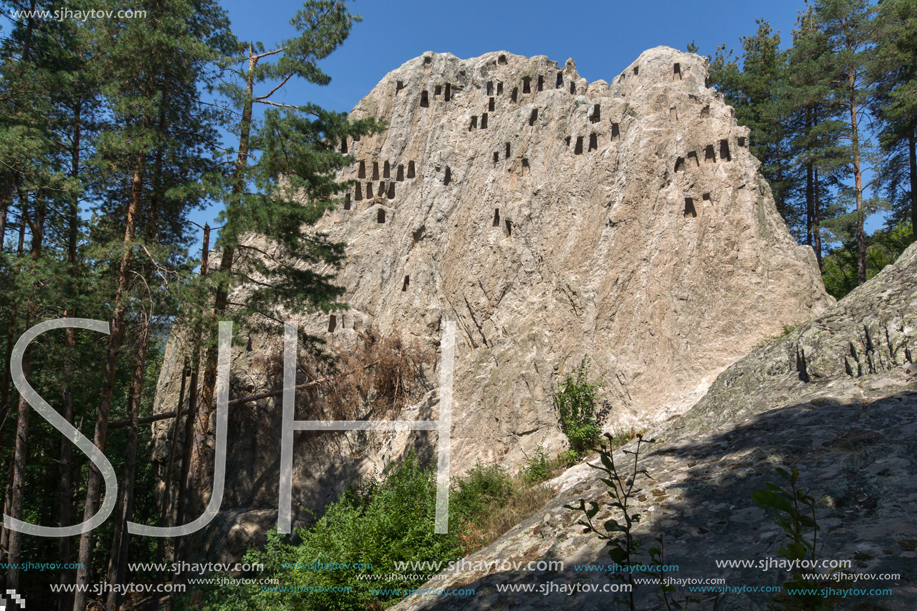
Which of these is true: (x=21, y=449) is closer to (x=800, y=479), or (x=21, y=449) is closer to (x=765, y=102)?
(x=800, y=479)

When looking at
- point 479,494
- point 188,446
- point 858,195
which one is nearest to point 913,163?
point 858,195

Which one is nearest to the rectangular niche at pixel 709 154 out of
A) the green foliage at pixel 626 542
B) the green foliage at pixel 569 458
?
the green foliage at pixel 569 458

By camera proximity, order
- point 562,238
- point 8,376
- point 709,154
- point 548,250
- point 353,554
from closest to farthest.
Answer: point 353,554
point 8,376
point 709,154
point 562,238
point 548,250

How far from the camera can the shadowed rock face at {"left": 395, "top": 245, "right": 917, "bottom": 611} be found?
3.09 m

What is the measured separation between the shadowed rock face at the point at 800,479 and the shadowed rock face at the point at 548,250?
17.6ft

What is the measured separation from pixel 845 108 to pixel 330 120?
2198cm

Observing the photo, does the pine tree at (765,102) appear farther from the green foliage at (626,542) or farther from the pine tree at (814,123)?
the green foliage at (626,542)

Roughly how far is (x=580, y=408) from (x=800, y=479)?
8.90m

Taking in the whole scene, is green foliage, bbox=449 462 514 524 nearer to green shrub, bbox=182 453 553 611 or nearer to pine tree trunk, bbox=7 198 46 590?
green shrub, bbox=182 453 553 611

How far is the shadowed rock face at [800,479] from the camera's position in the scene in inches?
122

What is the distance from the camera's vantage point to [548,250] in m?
16.4

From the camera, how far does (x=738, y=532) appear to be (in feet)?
12.2

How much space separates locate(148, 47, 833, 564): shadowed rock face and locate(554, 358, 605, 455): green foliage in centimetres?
43

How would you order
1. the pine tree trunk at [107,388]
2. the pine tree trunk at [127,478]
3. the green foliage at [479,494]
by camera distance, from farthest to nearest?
the pine tree trunk at [127,478]
the pine tree trunk at [107,388]
the green foliage at [479,494]
